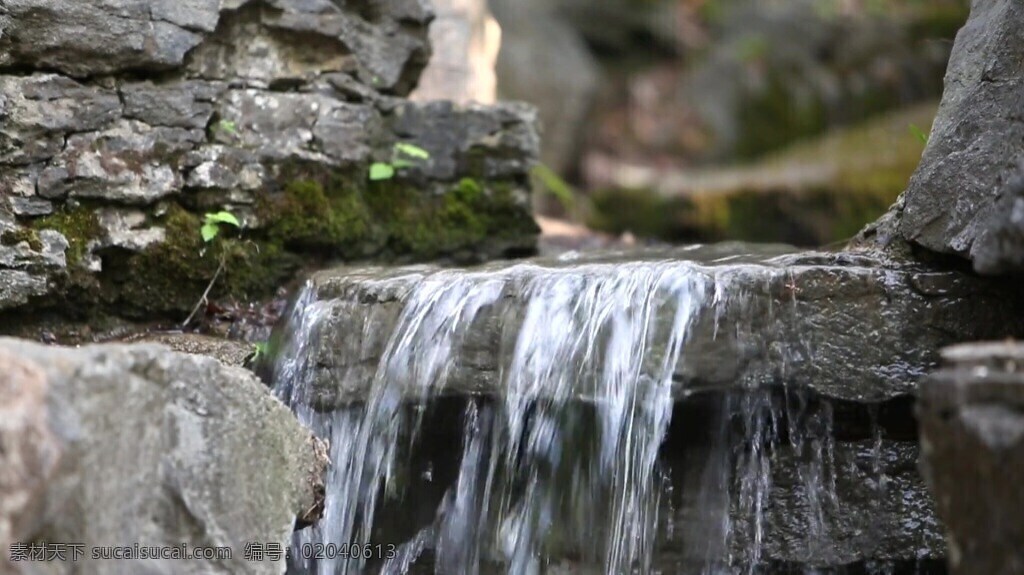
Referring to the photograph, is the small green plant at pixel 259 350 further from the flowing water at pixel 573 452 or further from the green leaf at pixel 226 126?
the green leaf at pixel 226 126

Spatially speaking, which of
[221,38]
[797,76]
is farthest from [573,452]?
[797,76]

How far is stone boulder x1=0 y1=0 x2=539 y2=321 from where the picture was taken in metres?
4.05

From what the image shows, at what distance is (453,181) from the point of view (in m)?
5.19

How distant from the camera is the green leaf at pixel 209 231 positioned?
174 inches

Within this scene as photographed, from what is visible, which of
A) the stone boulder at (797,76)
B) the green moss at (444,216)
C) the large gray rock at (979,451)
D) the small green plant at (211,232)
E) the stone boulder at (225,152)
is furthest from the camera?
the stone boulder at (797,76)

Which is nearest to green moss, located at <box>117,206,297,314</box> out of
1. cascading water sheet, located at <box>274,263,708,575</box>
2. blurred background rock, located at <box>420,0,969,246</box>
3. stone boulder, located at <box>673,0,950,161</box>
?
cascading water sheet, located at <box>274,263,708,575</box>

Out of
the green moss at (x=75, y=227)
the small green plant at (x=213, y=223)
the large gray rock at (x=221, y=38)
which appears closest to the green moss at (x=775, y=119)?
the large gray rock at (x=221, y=38)

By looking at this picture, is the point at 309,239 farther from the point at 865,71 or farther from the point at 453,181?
the point at 865,71

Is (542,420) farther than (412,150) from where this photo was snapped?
No

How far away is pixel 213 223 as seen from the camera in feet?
14.8

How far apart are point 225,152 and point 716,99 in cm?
905

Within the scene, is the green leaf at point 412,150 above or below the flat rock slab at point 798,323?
above

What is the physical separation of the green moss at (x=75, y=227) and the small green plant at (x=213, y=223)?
0.43 meters

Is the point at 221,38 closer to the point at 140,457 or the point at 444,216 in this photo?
the point at 444,216
